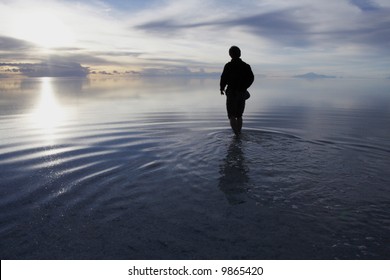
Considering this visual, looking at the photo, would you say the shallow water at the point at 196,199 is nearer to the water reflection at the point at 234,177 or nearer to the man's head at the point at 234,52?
the water reflection at the point at 234,177

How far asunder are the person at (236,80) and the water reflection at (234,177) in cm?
320

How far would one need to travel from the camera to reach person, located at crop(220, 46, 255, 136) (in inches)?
491

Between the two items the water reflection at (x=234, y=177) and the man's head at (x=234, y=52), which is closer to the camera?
the water reflection at (x=234, y=177)

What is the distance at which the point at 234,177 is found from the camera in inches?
291

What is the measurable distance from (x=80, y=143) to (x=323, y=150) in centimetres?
899

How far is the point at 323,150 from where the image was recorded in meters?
10.3

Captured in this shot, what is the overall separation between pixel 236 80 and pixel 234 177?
20.6ft

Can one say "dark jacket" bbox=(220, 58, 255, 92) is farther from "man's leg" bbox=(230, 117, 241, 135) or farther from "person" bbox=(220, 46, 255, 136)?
"man's leg" bbox=(230, 117, 241, 135)

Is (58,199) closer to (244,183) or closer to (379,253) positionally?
(244,183)

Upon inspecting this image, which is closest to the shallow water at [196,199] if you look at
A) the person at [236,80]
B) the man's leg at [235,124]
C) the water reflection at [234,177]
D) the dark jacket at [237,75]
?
the water reflection at [234,177]

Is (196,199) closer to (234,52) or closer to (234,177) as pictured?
(234,177)

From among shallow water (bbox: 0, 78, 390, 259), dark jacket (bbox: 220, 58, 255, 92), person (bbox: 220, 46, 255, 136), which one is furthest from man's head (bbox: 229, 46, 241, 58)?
shallow water (bbox: 0, 78, 390, 259)

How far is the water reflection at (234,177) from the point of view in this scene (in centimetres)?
624

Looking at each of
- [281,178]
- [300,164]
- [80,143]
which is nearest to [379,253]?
[281,178]
